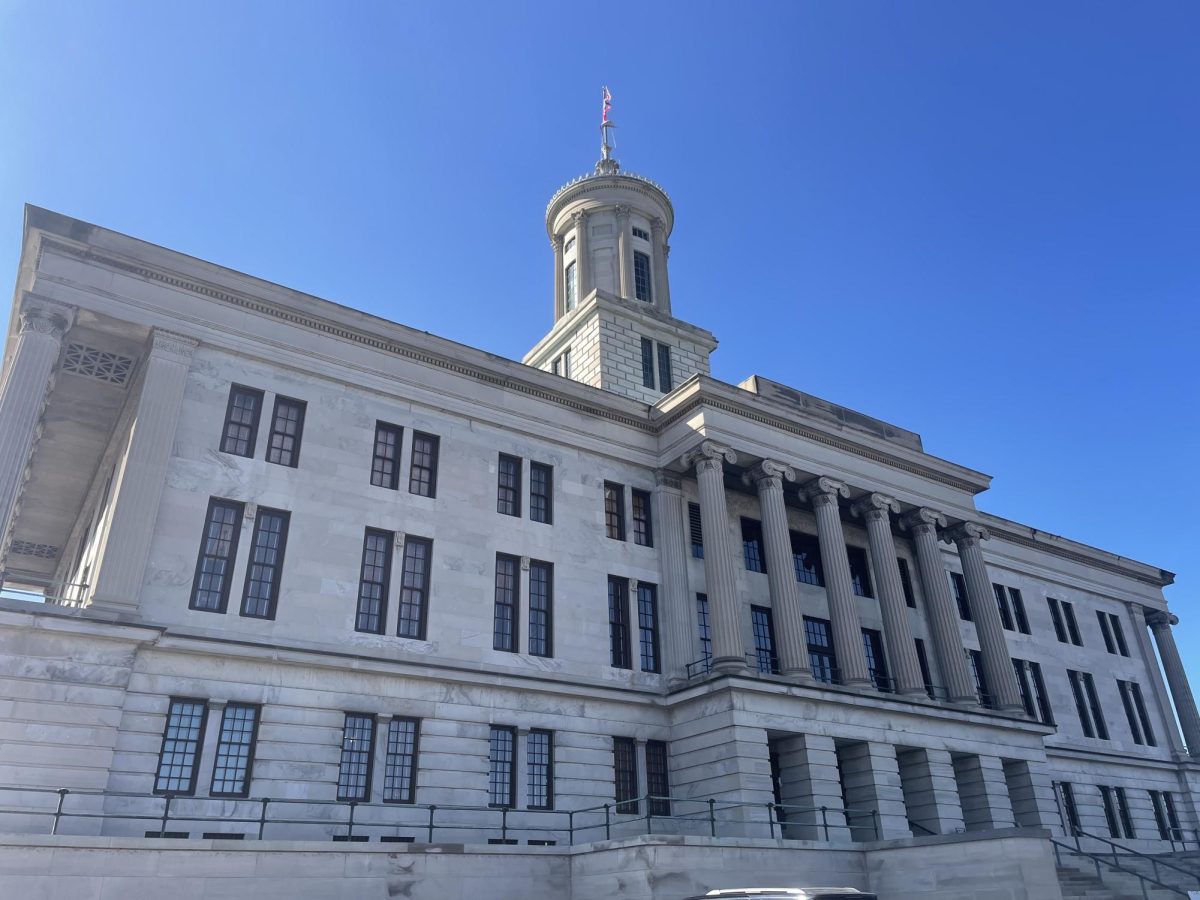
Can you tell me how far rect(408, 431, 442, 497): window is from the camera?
99.8 ft

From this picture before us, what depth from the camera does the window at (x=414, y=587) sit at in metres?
28.3

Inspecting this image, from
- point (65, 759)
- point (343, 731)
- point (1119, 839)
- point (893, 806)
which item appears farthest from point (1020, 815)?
point (65, 759)

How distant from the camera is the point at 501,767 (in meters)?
27.9

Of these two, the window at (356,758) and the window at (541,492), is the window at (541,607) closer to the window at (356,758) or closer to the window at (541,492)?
the window at (541,492)

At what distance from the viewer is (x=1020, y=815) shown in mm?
35938

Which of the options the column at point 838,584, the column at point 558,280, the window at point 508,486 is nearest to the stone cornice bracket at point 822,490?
the column at point 838,584

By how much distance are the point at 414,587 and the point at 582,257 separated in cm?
2562

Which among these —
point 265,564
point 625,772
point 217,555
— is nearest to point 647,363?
point 625,772

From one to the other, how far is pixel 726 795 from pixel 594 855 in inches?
276

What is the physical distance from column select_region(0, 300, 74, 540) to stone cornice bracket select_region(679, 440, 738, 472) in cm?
2044

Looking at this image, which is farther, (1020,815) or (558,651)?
(1020,815)

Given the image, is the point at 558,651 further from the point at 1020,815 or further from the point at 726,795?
the point at 1020,815

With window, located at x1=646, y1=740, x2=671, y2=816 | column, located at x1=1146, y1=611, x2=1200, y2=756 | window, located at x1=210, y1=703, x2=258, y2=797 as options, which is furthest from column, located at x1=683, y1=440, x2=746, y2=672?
column, located at x1=1146, y1=611, x2=1200, y2=756

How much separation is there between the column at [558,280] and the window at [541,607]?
71.1 ft
